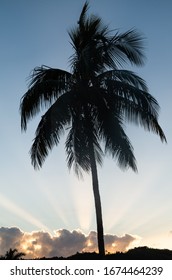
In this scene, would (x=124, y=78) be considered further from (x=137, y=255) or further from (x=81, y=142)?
(x=137, y=255)

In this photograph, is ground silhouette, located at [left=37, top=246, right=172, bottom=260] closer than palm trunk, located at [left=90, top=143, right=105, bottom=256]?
No

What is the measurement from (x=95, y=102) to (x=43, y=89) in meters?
1.83

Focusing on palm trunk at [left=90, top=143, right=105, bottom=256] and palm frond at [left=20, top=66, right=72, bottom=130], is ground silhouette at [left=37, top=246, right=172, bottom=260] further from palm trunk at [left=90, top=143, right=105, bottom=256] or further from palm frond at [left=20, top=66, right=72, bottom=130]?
palm frond at [left=20, top=66, right=72, bottom=130]

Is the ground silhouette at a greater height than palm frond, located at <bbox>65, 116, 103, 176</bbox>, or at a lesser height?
lesser

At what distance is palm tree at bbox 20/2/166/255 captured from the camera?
1229cm

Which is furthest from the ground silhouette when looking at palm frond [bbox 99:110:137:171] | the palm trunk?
palm frond [bbox 99:110:137:171]

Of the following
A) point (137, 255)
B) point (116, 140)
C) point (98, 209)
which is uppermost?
point (116, 140)

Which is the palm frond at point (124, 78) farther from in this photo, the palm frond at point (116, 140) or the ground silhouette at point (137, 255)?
the ground silhouette at point (137, 255)

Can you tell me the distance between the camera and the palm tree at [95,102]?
12289mm

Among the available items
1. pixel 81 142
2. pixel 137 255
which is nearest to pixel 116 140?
pixel 81 142

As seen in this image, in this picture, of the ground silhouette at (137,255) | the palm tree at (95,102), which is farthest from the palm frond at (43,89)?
A: the ground silhouette at (137,255)

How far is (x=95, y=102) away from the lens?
496 inches

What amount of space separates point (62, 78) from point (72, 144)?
2421mm
